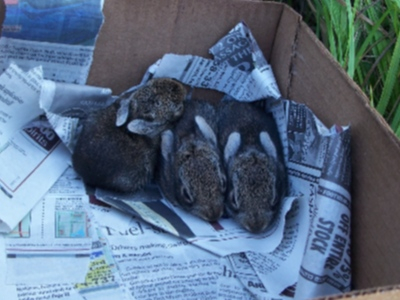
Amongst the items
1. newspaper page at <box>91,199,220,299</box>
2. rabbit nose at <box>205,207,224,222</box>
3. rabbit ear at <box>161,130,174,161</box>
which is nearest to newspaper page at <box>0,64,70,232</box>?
newspaper page at <box>91,199,220,299</box>

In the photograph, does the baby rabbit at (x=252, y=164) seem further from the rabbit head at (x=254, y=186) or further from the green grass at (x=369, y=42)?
the green grass at (x=369, y=42)

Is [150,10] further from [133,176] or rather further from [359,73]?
[359,73]

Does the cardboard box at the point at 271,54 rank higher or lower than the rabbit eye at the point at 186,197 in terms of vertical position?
higher

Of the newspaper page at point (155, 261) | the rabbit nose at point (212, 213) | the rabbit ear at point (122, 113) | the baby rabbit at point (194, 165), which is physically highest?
the rabbit ear at point (122, 113)

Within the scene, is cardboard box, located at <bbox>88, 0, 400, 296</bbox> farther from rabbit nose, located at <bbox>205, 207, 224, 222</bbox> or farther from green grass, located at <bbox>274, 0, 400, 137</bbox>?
rabbit nose, located at <bbox>205, 207, 224, 222</bbox>

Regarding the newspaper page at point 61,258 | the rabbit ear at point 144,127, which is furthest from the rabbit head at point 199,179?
the newspaper page at point 61,258

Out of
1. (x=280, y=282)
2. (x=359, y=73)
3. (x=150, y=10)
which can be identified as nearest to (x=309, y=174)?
(x=280, y=282)

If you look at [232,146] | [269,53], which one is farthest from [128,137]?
[269,53]

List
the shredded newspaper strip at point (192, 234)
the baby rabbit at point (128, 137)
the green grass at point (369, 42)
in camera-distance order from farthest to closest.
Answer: the green grass at point (369, 42) → the baby rabbit at point (128, 137) → the shredded newspaper strip at point (192, 234)
